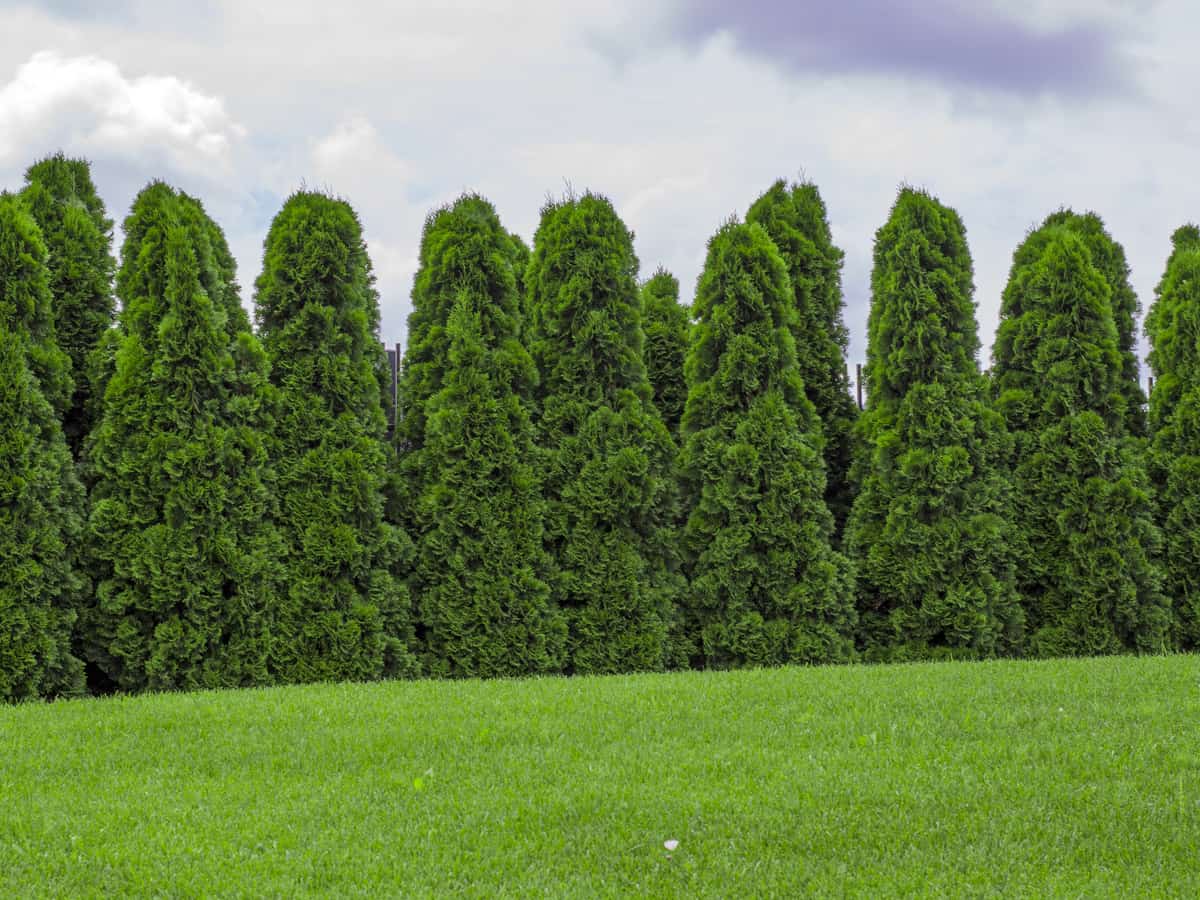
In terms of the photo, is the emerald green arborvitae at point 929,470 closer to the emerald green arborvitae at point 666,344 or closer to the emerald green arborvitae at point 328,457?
the emerald green arborvitae at point 666,344

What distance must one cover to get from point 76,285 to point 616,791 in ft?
28.4

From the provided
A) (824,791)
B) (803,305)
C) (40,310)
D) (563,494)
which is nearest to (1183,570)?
(803,305)

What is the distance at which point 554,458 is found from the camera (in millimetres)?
11516

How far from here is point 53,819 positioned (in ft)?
19.1

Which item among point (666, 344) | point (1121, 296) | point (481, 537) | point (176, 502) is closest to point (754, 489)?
point (666, 344)

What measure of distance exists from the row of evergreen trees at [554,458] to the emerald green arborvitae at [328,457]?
4cm

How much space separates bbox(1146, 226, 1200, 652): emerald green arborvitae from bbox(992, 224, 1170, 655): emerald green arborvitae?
413 millimetres

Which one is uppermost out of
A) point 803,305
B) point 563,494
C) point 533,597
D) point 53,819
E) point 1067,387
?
point 803,305

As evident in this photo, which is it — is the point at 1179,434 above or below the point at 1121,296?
below

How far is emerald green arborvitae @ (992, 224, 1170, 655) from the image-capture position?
12.5 meters

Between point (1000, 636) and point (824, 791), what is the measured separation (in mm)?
7125

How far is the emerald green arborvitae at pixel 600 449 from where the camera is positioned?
1127cm

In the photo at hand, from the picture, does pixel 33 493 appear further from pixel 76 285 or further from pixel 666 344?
pixel 666 344

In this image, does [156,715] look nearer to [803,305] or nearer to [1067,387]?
[803,305]
